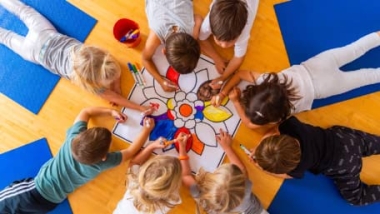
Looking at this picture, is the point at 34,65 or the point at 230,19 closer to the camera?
the point at 230,19

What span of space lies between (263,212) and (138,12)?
2.88 ft

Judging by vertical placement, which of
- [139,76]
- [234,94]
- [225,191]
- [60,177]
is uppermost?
[234,94]

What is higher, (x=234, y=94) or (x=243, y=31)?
(x=243, y=31)

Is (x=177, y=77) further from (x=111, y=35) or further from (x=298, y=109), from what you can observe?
(x=298, y=109)

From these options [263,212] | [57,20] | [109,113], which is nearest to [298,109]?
[263,212]

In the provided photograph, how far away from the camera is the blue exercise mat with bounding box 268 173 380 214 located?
4.52 feet

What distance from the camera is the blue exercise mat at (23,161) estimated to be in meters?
1.40

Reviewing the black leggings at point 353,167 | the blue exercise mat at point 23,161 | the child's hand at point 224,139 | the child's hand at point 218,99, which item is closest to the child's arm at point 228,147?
the child's hand at point 224,139

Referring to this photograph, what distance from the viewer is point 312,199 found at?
1387 millimetres

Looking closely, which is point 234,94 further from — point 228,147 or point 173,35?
point 173,35

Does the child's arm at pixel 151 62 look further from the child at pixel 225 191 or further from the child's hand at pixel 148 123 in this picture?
the child at pixel 225 191

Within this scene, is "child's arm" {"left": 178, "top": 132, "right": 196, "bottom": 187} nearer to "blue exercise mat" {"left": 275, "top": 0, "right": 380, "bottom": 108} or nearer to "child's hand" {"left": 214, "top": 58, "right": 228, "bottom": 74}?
"child's hand" {"left": 214, "top": 58, "right": 228, "bottom": 74}

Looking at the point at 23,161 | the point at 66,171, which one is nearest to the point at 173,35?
the point at 66,171

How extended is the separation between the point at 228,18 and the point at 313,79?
16.4 inches
